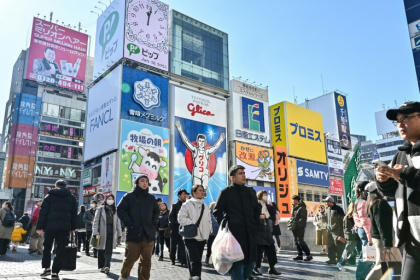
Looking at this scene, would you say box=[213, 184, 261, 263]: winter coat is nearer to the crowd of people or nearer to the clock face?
the crowd of people

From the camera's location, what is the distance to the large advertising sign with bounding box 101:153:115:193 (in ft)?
103

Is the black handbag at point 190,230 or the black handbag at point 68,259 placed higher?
the black handbag at point 190,230

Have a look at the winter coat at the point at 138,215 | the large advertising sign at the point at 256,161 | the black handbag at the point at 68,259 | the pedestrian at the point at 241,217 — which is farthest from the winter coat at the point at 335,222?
the large advertising sign at the point at 256,161

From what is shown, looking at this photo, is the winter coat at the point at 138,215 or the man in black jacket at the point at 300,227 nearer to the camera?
the winter coat at the point at 138,215

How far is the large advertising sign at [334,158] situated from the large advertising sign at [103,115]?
3292 centimetres

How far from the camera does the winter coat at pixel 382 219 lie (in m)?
4.07

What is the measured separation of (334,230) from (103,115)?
30382 millimetres

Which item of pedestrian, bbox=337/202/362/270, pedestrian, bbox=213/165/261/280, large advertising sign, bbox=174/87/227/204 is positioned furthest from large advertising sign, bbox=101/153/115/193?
pedestrian, bbox=213/165/261/280

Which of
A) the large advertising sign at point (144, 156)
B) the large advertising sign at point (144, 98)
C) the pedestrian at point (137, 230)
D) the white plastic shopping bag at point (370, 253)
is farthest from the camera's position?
the large advertising sign at point (144, 98)

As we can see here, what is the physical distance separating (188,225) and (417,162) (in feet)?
12.6

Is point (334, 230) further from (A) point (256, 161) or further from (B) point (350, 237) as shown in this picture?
(A) point (256, 161)

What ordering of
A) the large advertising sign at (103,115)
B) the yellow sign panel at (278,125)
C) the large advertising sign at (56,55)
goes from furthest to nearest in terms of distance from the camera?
1. the large advertising sign at (56,55)
2. the yellow sign panel at (278,125)
3. the large advertising sign at (103,115)

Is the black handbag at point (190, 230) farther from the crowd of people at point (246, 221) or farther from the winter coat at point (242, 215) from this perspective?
the winter coat at point (242, 215)

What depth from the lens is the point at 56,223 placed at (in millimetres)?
6121
